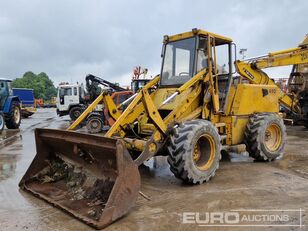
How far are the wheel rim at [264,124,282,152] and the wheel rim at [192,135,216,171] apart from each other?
6.84 feet

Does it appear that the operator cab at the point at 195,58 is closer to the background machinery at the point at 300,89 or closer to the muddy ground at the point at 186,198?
the muddy ground at the point at 186,198

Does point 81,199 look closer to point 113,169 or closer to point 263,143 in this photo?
point 113,169

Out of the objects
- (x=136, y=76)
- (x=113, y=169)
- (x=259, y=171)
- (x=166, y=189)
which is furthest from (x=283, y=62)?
(x=136, y=76)

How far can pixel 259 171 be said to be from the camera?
6.22 m

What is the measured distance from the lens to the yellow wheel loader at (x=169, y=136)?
4305 mm

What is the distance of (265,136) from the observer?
706 cm

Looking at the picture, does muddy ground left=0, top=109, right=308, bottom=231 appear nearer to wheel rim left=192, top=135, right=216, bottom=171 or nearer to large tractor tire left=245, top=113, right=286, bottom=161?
large tractor tire left=245, top=113, right=286, bottom=161

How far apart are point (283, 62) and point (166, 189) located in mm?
7672

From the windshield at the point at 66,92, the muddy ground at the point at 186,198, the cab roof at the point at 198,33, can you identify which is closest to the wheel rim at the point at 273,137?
the muddy ground at the point at 186,198

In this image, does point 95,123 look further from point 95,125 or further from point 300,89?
point 300,89

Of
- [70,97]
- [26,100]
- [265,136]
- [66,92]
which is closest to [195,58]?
[265,136]

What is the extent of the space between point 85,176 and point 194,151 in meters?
1.82

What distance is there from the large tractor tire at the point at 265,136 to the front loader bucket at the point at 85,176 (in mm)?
3331

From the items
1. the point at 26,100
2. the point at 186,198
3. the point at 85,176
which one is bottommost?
the point at 186,198
